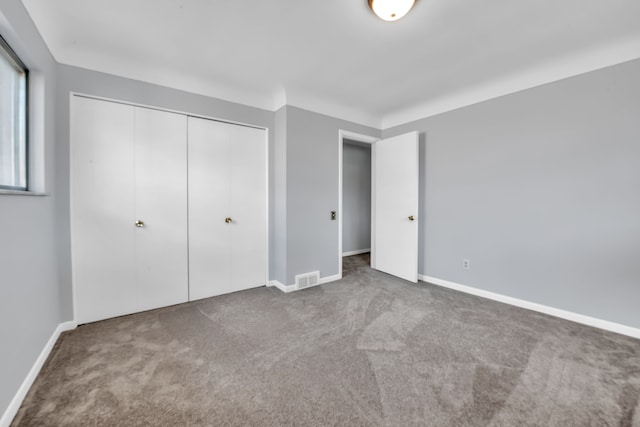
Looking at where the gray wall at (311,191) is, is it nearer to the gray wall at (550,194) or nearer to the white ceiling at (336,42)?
the white ceiling at (336,42)

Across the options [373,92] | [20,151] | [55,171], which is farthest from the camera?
[373,92]

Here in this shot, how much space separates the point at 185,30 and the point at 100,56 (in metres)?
0.92

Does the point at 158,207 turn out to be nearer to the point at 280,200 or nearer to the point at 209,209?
the point at 209,209

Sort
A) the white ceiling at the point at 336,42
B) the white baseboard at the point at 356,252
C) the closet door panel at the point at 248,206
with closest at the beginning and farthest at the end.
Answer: the white ceiling at the point at 336,42 < the closet door panel at the point at 248,206 < the white baseboard at the point at 356,252

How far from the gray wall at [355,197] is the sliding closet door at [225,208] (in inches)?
91.6

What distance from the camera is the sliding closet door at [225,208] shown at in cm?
263

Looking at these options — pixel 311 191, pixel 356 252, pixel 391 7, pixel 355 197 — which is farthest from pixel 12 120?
pixel 356 252

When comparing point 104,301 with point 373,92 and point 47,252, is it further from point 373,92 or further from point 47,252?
point 373,92

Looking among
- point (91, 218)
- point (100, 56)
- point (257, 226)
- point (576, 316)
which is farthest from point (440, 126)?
point (91, 218)

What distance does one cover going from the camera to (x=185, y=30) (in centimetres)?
190

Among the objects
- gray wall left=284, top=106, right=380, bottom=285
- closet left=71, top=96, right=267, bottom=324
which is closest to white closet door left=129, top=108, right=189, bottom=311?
closet left=71, top=96, right=267, bottom=324

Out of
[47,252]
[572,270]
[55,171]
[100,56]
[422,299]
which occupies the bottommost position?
[422,299]

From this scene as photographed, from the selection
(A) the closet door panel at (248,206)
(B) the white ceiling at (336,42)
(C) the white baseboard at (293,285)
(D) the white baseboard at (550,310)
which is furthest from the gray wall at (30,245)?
(D) the white baseboard at (550,310)

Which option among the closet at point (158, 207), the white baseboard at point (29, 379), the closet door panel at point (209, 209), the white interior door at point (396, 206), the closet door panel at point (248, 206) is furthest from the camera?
the white interior door at point (396, 206)
